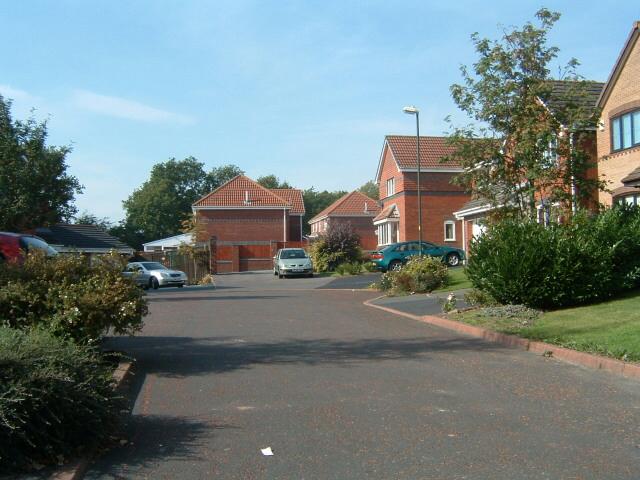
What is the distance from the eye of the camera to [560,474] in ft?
17.0

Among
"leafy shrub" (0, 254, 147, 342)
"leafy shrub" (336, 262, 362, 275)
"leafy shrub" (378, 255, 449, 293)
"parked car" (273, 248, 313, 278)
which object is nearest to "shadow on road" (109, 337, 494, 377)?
"leafy shrub" (0, 254, 147, 342)

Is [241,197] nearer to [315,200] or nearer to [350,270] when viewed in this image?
[350,270]

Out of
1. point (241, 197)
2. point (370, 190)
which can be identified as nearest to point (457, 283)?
point (241, 197)

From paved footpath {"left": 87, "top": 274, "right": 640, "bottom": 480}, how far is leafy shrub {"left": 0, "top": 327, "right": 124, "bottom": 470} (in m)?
0.30

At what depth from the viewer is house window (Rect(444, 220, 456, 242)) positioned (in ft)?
146

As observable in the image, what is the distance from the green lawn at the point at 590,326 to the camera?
33.4 feet

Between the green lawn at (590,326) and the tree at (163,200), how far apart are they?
80827mm

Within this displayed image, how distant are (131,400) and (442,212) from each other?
3841 cm

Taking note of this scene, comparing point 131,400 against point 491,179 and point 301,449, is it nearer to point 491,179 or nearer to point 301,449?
point 301,449

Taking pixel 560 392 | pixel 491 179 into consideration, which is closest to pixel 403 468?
pixel 560 392

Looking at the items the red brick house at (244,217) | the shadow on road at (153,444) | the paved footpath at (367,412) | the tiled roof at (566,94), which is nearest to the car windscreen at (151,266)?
the red brick house at (244,217)

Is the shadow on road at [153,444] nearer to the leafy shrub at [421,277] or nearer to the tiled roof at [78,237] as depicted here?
the leafy shrub at [421,277]

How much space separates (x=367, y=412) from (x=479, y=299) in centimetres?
983

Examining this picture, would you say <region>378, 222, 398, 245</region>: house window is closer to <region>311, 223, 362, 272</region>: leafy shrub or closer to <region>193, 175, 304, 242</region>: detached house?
<region>311, 223, 362, 272</region>: leafy shrub
